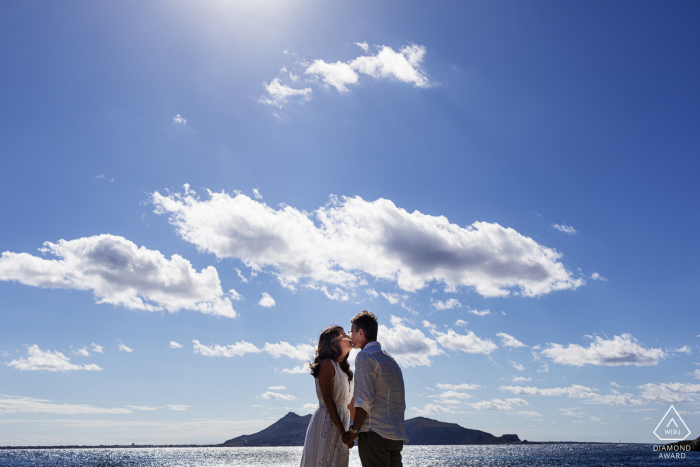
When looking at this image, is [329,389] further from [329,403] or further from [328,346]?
[328,346]

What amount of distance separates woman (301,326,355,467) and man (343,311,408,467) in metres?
0.46

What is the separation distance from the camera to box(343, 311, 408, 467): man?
478cm

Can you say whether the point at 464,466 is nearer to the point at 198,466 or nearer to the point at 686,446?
the point at 198,466

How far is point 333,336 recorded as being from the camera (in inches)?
218

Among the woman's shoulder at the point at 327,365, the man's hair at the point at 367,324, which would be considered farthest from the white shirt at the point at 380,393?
the woman's shoulder at the point at 327,365

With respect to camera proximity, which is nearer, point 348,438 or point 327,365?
point 348,438

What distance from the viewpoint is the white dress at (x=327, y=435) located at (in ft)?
17.8

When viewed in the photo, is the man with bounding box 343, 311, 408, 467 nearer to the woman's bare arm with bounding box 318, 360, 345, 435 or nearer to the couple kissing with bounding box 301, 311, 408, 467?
the couple kissing with bounding box 301, 311, 408, 467

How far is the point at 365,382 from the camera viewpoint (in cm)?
481

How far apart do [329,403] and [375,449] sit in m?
0.78

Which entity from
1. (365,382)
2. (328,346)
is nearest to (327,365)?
(328,346)

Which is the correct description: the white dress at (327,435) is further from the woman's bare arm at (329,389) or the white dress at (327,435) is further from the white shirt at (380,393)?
the white shirt at (380,393)

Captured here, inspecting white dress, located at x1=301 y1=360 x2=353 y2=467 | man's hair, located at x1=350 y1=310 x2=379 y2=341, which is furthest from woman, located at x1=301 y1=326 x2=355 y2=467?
man's hair, located at x1=350 y1=310 x2=379 y2=341

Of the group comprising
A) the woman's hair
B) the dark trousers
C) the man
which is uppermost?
the woman's hair
